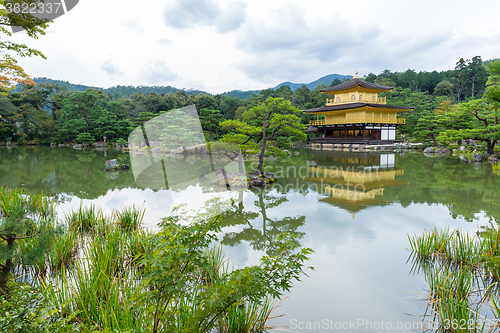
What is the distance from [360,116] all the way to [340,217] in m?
20.1

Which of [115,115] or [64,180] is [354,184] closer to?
[64,180]

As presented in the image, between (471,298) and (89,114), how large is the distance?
31.3 meters

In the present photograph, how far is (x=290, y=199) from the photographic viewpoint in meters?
7.46

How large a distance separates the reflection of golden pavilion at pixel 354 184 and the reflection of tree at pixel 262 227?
1662 mm

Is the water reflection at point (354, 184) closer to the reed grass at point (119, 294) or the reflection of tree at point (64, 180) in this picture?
the reed grass at point (119, 294)

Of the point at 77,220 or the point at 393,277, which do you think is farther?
the point at 77,220

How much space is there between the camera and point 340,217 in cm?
582

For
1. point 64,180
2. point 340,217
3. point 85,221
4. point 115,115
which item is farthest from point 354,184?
point 115,115

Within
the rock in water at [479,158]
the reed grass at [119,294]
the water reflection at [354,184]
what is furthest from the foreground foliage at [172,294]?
the rock in water at [479,158]

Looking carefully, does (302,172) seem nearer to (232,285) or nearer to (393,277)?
(393,277)

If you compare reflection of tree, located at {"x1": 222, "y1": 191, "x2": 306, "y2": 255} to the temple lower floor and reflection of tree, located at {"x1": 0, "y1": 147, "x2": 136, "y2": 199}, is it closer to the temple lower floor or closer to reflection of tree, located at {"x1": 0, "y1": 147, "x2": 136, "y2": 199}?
reflection of tree, located at {"x1": 0, "y1": 147, "x2": 136, "y2": 199}

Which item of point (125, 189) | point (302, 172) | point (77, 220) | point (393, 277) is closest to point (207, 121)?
point (302, 172)

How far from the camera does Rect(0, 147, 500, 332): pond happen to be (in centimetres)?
291

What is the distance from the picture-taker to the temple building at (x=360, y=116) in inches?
922
